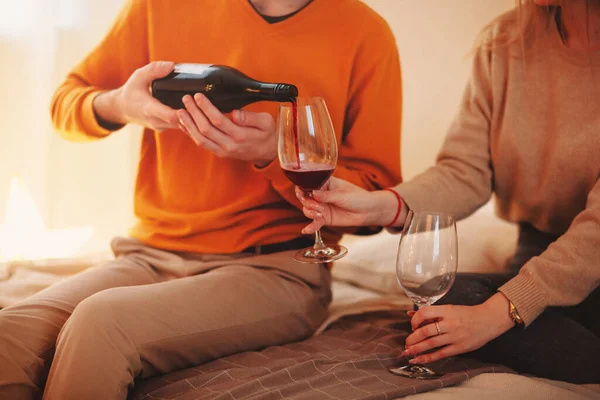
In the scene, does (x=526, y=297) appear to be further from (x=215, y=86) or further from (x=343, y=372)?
(x=215, y=86)

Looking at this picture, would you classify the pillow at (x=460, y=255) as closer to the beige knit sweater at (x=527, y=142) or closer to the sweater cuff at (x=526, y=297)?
the beige knit sweater at (x=527, y=142)

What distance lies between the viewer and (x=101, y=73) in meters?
1.59

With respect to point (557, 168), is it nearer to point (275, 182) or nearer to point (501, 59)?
point (501, 59)

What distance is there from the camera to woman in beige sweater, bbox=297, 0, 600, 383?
1159 mm

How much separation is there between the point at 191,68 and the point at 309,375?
0.61 meters

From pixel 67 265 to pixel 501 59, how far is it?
1.18 m

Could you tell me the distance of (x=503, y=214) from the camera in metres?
1.54

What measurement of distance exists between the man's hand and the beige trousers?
30cm

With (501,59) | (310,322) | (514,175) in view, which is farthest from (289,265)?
(501,59)

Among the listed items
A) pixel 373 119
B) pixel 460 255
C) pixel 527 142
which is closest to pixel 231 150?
pixel 373 119

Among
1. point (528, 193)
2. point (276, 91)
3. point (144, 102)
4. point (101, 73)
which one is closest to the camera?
point (276, 91)

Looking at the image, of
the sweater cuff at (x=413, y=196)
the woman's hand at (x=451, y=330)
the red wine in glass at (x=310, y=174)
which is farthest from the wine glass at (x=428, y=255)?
the sweater cuff at (x=413, y=196)

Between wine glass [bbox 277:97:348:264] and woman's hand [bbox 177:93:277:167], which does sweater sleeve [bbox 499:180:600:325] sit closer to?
wine glass [bbox 277:97:348:264]

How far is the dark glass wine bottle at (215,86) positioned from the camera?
1.24 metres
